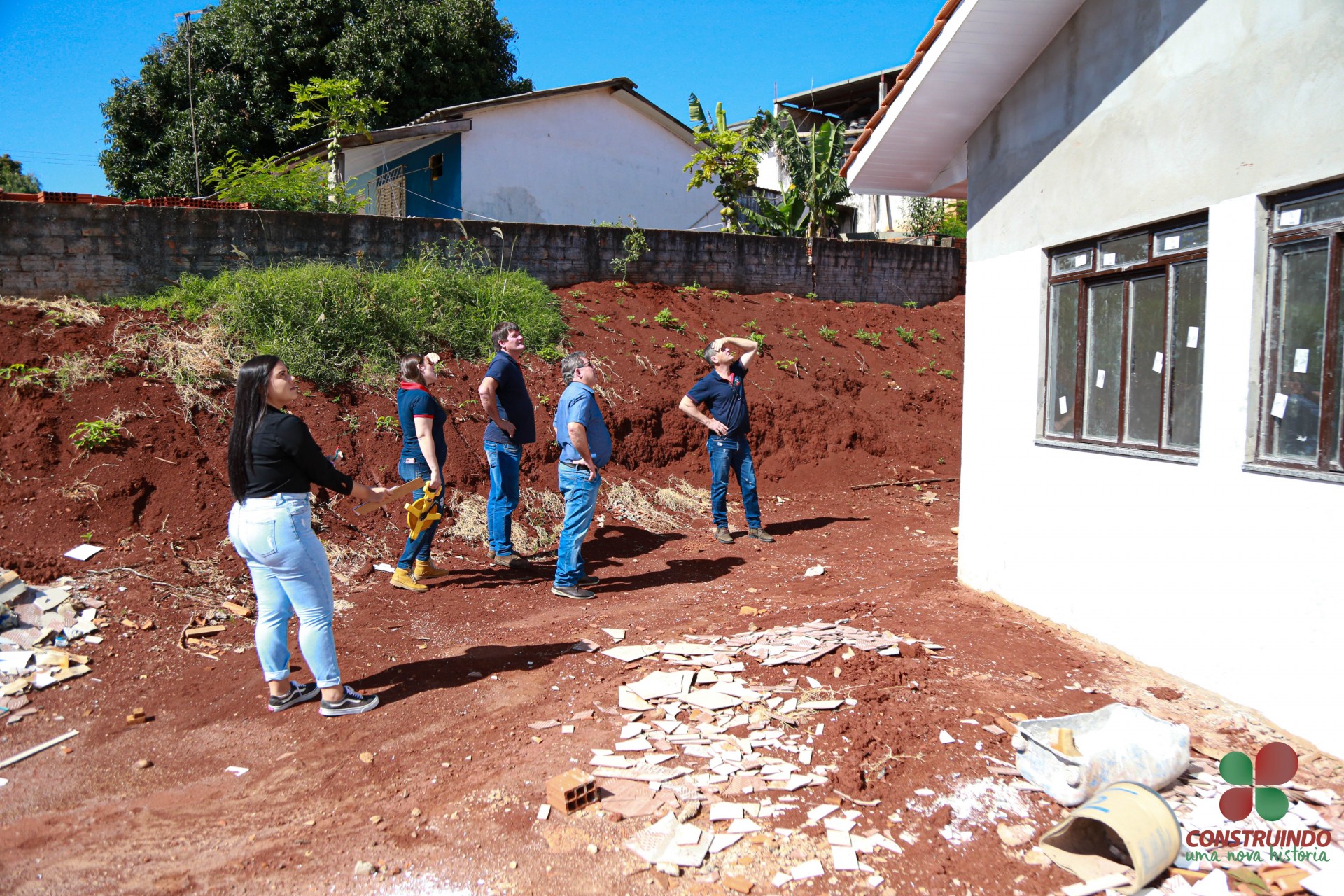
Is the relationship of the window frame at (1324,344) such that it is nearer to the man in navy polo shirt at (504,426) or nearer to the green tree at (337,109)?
the man in navy polo shirt at (504,426)

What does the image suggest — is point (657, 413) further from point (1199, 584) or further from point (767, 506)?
point (1199, 584)

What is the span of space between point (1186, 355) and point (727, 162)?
651 inches

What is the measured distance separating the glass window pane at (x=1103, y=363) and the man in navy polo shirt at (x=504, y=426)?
176 inches

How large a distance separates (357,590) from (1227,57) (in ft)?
23.1

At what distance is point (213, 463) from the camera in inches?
317

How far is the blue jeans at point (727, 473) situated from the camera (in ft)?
28.2

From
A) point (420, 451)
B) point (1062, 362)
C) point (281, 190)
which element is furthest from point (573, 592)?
point (281, 190)

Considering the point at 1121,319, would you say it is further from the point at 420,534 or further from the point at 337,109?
the point at 337,109

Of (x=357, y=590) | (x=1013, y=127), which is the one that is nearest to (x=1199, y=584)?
(x=1013, y=127)

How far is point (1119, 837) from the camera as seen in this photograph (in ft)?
10.2

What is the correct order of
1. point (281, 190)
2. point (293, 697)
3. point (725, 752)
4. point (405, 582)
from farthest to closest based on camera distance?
1. point (281, 190)
2. point (405, 582)
3. point (293, 697)
4. point (725, 752)

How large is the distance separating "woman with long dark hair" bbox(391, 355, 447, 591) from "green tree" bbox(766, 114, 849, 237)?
15794 millimetres

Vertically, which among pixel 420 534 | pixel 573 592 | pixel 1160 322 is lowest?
pixel 573 592

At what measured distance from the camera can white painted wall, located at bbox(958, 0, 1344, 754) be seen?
12.8ft
